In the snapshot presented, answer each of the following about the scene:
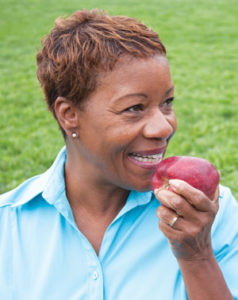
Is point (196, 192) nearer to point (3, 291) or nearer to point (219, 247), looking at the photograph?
point (219, 247)

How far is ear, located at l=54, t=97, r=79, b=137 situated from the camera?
1968 mm

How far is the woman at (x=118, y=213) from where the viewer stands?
1.80 metres

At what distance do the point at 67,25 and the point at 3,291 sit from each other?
1.13 m

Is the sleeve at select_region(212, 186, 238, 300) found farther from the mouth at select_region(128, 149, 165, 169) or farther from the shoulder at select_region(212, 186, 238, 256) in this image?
the mouth at select_region(128, 149, 165, 169)

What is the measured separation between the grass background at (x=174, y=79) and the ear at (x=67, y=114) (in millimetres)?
2536

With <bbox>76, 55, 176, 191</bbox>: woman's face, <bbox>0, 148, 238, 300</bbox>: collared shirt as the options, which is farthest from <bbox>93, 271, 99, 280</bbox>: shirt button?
<bbox>76, 55, 176, 191</bbox>: woman's face

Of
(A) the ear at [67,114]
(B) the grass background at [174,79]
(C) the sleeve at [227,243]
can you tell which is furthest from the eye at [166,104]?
(B) the grass background at [174,79]

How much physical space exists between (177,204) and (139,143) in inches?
13.3

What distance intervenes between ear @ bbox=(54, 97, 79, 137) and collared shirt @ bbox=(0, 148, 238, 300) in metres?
0.28

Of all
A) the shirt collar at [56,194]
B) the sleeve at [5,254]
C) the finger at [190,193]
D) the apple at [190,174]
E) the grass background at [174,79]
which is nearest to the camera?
the finger at [190,193]

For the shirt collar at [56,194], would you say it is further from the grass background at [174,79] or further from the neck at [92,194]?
the grass background at [174,79]

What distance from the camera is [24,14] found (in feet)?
40.9

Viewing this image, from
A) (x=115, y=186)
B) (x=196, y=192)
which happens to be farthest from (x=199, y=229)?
(x=115, y=186)

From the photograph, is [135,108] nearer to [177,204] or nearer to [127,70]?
[127,70]
